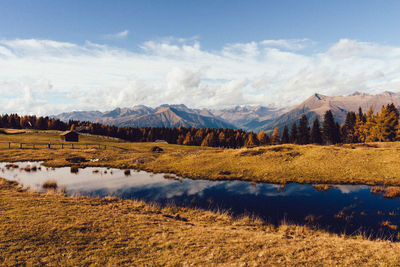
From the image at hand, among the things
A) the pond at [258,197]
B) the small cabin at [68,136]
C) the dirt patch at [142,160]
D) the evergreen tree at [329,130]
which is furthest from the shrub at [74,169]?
the evergreen tree at [329,130]

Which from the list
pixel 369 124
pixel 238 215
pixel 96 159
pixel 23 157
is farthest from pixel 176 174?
pixel 369 124

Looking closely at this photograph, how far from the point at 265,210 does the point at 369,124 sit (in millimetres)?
99774

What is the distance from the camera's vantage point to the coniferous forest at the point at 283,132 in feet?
273

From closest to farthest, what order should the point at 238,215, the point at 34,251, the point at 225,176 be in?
the point at 34,251, the point at 238,215, the point at 225,176

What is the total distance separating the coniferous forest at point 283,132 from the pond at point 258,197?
68.2 m

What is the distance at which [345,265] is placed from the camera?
31.9 ft

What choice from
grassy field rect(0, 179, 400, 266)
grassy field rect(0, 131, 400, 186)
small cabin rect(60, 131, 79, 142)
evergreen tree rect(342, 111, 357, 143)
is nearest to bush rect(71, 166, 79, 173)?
grassy field rect(0, 131, 400, 186)

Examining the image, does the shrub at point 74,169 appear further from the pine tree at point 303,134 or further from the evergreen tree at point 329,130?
the evergreen tree at point 329,130

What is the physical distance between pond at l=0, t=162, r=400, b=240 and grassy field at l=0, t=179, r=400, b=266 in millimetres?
3997

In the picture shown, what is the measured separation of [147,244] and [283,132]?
135500 millimetres

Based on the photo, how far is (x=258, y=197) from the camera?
25312 mm

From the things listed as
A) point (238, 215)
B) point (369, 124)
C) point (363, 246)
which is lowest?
point (238, 215)

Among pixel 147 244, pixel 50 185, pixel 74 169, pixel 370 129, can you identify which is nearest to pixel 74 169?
pixel 74 169

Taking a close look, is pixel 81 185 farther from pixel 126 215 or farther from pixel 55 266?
pixel 55 266
